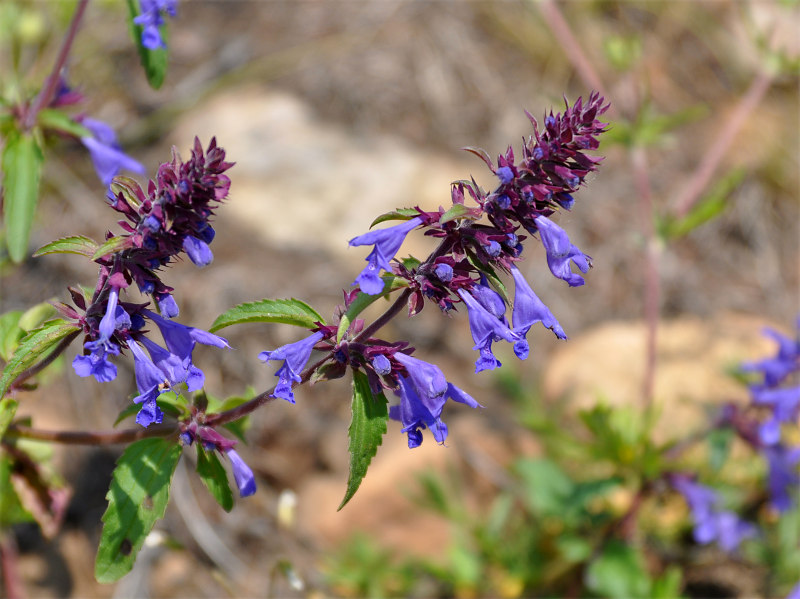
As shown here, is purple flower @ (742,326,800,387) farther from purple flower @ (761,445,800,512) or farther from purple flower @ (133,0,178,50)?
purple flower @ (133,0,178,50)

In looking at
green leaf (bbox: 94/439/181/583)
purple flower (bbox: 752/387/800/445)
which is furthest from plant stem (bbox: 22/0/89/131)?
purple flower (bbox: 752/387/800/445)

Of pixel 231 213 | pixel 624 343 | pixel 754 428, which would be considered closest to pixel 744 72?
pixel 624 343

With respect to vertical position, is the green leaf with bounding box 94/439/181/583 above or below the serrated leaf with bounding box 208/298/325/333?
below

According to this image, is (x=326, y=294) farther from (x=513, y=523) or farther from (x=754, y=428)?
(x=754, y=428)

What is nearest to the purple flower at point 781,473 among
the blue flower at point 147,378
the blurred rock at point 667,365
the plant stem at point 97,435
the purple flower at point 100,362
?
the blurred rock at point 667,365

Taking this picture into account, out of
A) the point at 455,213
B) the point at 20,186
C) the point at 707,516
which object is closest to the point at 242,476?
the point at 455,213

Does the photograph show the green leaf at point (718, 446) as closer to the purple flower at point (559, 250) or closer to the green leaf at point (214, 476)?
the purple flower at point (559, 250)
